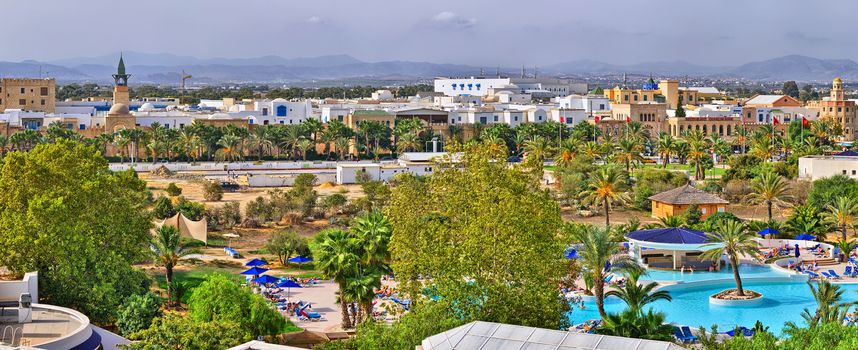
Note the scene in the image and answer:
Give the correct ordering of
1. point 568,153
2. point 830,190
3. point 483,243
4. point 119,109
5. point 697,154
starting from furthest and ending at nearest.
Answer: point 119,109, point 697,154, point 568,153, point 830,190, point 483,243

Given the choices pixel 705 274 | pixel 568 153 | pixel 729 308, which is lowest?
pixel 729 308

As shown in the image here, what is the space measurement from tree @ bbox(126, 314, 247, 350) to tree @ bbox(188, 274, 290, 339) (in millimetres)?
4309

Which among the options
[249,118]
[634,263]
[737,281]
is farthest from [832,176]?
[249,118]

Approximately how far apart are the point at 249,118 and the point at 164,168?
2413 cm

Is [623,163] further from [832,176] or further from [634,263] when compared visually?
[634,263]

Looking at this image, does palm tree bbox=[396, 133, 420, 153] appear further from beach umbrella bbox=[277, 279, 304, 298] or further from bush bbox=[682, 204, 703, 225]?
beach umbrella bbox=[277, 279, 304, 298]

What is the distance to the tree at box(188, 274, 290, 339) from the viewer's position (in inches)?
1048

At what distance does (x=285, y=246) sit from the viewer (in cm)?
4128

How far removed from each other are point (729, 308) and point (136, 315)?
60.7 feet

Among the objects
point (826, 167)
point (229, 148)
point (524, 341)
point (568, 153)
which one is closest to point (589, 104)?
point (229, 148)

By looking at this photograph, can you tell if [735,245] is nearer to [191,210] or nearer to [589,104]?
[191,210]

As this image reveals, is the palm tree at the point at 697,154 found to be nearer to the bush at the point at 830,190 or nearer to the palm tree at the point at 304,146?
the bush at the point at 830,190

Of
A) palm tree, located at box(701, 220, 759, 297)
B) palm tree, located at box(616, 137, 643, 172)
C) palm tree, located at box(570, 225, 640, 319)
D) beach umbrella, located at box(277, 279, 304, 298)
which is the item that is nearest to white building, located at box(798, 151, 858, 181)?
palm tree, located at box(616, 137, 643, 172)

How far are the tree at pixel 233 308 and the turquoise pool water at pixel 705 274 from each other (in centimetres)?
1585
